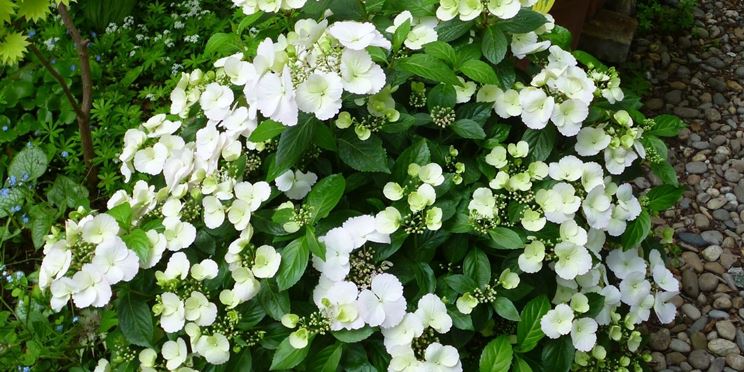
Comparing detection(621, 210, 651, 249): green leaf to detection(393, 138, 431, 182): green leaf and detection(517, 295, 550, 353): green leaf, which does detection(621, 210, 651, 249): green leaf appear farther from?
detection(393, 138, 431, 182): green leaf

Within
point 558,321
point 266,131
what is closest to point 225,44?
point 266,131

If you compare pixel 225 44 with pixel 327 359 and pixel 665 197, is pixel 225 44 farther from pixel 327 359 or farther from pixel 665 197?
pixel 665 197

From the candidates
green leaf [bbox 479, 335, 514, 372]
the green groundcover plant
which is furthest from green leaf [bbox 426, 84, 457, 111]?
green leaf [bbox 479, 335, 514, 372]

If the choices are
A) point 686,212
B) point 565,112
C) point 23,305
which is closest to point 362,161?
point 565,112

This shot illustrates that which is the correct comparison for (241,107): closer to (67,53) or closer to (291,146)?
(291,146)

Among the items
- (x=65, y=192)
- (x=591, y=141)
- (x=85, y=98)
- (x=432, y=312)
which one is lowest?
(x=65, y=192)

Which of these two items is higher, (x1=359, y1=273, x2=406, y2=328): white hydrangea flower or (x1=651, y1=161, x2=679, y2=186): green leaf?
(x1=359, y1=273, x2=406, y2=328): white hydrangea flower
